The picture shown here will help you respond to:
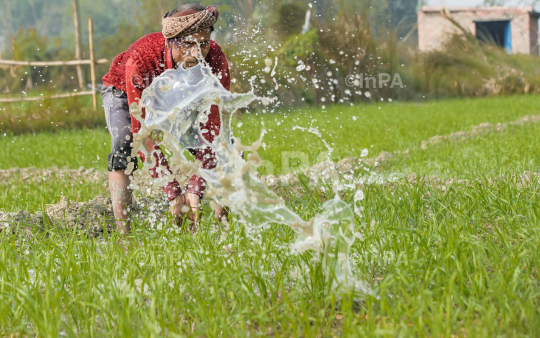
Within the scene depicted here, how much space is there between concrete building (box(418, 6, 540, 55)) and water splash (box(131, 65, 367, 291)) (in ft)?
82.3

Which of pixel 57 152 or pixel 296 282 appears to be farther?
pixel 57 152

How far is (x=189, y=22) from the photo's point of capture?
2811 mm

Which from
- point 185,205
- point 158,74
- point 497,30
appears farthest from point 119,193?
point 497,30

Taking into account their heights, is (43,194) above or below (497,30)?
below

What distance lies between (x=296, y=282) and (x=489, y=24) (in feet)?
105

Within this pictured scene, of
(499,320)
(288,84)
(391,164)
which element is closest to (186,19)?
(499,320)

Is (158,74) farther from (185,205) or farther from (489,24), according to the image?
(489,24)

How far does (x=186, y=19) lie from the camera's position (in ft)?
9.26

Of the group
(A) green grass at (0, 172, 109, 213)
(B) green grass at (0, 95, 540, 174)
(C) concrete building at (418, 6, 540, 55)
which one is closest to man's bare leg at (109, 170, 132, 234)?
(A) green grass at (0, 172, 109, 213)

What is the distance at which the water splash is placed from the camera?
7.02 feet

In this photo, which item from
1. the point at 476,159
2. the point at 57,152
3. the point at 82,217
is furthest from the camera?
the point at 57,152

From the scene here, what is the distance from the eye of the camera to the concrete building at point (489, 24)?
1075 inches

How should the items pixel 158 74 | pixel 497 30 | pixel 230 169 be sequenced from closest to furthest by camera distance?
pixel 230 169 → pixel 158 74 → pixel 497 30

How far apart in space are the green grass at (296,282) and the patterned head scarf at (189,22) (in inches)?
42.2
